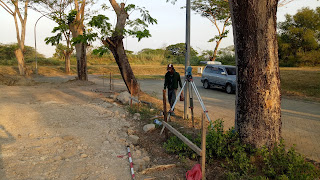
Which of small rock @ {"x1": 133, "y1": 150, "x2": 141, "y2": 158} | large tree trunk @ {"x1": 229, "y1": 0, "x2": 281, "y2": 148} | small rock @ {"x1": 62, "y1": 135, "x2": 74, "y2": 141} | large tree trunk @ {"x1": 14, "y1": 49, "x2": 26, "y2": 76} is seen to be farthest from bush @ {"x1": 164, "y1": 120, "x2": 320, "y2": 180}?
large tree trunk @ {"x1": 14, "y1": 49, "x2": 26, "y2": 76}

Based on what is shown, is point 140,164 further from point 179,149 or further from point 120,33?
point 120,33

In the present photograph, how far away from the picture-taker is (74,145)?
17.4 feet

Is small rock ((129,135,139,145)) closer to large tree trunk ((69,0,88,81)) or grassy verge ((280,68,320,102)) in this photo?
grassy verge ((280,68,320,102))

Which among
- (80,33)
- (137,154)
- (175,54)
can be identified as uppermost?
(175,54)

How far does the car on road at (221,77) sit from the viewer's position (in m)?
14.5

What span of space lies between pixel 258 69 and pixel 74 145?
3.96 meters

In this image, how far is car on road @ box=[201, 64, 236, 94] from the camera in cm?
1451

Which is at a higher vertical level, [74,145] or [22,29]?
[22,29]

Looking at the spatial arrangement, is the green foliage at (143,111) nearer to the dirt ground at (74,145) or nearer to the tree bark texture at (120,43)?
the dirt ground at (74,145)

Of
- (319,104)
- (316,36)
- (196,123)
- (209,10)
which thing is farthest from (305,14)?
(196,123)

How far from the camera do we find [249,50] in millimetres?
3977

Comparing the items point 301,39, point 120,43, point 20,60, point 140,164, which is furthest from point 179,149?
point 301,39

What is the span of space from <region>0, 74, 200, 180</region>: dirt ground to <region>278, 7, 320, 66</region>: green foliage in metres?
22.3

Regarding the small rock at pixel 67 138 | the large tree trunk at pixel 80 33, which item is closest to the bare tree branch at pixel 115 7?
the large tree trunk at pixel 80 33
